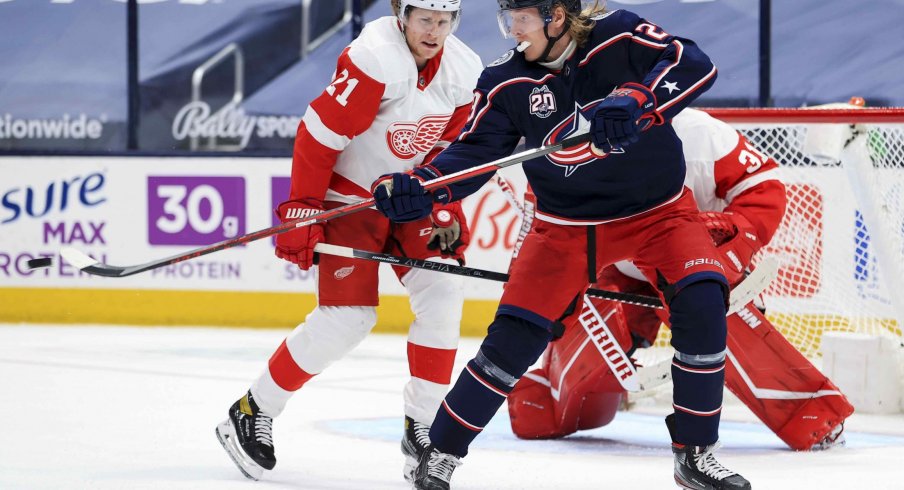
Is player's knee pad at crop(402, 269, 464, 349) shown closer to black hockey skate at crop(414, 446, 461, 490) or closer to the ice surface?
the ice surface

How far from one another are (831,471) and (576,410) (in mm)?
730

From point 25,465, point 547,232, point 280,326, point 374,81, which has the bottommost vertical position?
point 280,326

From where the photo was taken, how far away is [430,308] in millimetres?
3117

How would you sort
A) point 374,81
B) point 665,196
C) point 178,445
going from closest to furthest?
point 665,196 → point 374,81 → point 178,445

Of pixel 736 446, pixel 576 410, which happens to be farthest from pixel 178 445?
pixel 736 446

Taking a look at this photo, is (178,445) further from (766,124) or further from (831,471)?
(766,124)

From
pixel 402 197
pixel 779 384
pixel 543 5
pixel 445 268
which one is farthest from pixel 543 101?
pixel 779 384

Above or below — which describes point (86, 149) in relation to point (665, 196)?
below

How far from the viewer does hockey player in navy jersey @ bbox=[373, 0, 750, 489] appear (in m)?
2.61

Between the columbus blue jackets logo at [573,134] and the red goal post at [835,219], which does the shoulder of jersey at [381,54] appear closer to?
the columbus blue jackets logo at [573,134]

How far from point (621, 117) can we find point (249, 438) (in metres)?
1.12

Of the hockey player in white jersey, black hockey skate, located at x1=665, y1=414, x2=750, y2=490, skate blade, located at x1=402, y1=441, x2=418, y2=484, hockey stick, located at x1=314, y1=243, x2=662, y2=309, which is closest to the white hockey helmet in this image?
the hockey player in white jersey

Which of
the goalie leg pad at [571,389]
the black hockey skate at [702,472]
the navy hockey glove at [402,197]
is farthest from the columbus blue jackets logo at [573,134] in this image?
the goalie leg pad at [571,389]

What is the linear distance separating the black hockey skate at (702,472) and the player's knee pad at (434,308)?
0.67 m
